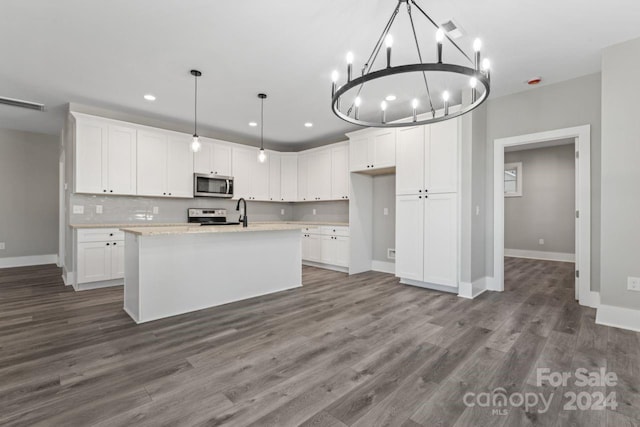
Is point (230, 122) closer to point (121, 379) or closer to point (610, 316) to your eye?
point (121, 379)

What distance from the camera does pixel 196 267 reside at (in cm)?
328

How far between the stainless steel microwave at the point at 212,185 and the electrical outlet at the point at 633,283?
225 inches

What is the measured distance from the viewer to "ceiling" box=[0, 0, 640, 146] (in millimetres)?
2363

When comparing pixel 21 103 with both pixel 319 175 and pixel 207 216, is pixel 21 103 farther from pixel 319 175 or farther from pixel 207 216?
pixel 319 175

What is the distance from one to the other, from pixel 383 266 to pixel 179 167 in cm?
408

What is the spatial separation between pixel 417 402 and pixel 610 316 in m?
2.57

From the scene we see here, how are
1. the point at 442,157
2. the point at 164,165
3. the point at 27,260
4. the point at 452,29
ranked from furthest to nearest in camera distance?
the point at 27,260 < the point at 164,165 < the point at 442,157 < the point at 452,29

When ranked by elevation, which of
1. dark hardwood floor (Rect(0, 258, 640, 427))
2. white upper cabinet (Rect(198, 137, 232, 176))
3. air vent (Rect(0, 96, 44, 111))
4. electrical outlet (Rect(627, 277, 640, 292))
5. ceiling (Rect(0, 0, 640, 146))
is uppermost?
ceiling (Rect(0, 0, 640, 146))

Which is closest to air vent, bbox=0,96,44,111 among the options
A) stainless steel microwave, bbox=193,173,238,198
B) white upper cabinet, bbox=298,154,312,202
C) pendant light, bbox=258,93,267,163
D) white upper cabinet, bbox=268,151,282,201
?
stainless steel microwave, bbox=193,173,238,198

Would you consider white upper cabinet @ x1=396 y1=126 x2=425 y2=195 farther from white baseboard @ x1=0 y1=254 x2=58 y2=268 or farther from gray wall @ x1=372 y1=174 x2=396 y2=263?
white baseboard @ x1=0 y1=254 x2=58 y2=268

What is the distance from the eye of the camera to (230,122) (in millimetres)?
5336

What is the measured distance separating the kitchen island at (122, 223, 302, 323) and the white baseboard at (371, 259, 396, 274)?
2100 mm

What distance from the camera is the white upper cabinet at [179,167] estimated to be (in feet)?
16.7

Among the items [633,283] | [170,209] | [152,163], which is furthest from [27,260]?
[633,283]
